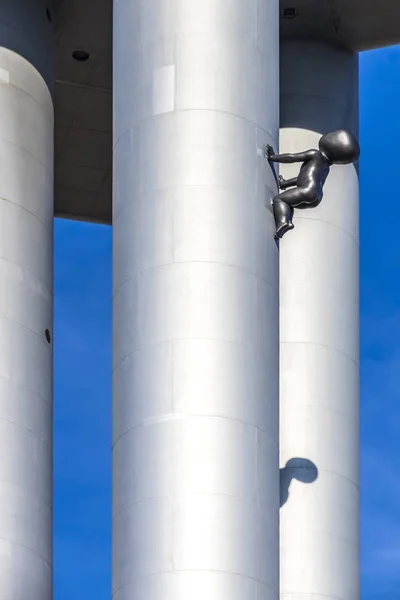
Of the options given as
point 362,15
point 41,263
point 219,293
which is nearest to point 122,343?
point 219,293

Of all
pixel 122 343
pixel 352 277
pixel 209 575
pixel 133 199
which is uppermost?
pixel 352 277

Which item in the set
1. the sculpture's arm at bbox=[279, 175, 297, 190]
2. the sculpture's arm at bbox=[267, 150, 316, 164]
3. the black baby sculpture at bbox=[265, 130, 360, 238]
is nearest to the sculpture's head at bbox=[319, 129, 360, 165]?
the black baby sculpture at bbox=[265, 130, 360, 238]

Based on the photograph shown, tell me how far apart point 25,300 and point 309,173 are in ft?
28.5

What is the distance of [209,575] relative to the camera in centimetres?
3800

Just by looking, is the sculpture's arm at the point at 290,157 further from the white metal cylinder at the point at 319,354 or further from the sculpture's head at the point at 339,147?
the white metal cylinder at the point at 319,354

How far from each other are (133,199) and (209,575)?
7400mm

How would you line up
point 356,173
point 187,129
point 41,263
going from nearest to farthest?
point 187,129 → point 41,263 → point 356,173

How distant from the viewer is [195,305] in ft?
130

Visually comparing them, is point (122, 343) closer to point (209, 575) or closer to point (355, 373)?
point (209, 575)

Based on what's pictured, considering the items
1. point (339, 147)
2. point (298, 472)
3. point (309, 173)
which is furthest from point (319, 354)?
point (309, 173)

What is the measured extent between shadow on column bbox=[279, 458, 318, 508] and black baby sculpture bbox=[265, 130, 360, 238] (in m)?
8.27

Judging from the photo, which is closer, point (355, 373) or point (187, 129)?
point (187, 129)

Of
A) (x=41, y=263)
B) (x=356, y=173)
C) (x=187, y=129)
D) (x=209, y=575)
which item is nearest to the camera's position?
(x=209, y=575)

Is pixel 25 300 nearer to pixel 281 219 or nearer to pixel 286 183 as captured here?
pixel 286 183
